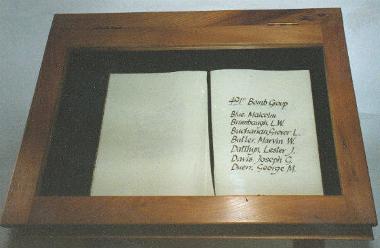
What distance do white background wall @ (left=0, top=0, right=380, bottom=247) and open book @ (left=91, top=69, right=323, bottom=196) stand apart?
0.57ft

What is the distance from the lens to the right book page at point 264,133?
72cm

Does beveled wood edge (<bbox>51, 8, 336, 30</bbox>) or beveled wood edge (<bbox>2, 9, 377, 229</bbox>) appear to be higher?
beveled wood edge (<bbox>51, 8, 336, 30</bbox>)

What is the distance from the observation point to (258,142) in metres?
0.77

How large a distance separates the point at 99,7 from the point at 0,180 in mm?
551

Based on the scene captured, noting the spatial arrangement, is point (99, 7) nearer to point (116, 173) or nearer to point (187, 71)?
point (187, 71)

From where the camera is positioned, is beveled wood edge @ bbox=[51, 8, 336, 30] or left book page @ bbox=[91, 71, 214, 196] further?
beveled wood edge @ bbox=[51, 8, 336, 30]

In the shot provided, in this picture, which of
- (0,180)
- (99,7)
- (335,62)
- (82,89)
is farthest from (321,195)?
(99,7)

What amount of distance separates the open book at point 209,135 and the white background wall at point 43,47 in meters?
0.17

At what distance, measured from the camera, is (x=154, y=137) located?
2.59 feet

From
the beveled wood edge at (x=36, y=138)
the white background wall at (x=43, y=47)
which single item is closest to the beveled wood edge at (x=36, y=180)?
the beveled wood edge at (x=36, y=138)

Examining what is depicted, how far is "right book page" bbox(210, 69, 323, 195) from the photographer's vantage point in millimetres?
721

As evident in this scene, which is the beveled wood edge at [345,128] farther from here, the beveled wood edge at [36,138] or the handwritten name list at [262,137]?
the beveled wood edge at [36,138]

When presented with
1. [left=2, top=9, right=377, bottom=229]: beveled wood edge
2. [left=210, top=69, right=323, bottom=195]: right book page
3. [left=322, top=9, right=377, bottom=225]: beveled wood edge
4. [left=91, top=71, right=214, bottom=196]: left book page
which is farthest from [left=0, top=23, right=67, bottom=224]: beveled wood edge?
[left=322, top=9, right=377, bottom=225]: beveled wood edge

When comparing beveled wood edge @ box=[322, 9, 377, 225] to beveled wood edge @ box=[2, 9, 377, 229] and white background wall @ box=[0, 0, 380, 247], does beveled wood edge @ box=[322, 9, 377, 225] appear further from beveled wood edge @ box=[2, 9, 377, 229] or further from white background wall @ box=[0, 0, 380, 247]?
white background wall @ box=[0, 0, 380, 247]
